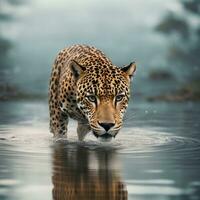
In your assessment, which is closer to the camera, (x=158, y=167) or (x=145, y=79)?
(x=158, y=167)

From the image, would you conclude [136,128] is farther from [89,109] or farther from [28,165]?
[28,165]

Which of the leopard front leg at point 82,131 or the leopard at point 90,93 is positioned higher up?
the leopard at point 90,93

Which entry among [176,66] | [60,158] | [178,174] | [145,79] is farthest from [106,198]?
[176,66]

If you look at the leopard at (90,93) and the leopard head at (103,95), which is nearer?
the leopard head at (103,95)

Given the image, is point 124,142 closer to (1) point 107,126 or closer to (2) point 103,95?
(2) point 103,95

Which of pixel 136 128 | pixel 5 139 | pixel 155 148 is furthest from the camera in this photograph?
pixel 136 128

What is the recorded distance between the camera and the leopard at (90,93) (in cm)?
1175

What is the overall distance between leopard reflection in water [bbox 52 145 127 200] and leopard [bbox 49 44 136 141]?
33 centimetres

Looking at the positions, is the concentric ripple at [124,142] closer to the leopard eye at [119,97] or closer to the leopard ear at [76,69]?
the leopard eye at [119,97]

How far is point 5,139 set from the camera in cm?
1371

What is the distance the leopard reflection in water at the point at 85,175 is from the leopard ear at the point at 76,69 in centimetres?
88

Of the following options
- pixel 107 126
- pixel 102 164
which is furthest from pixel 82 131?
pixel 102 164

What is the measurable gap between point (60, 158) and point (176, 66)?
2452 cm

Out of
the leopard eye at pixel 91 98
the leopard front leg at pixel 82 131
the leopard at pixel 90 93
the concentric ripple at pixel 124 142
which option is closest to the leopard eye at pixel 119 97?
the leopard at pixel 90 93
